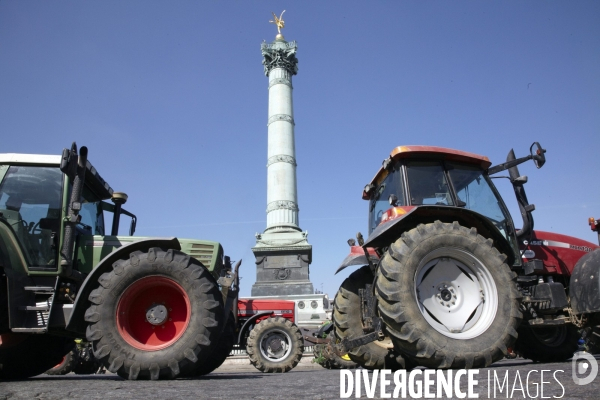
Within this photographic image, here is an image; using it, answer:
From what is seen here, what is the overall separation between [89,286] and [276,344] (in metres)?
6.21

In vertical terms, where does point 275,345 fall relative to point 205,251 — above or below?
below

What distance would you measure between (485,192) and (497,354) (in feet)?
7.12

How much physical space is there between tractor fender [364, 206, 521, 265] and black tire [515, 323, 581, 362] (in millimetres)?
1963

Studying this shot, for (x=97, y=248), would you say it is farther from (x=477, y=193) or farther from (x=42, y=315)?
(x=477, y=193)

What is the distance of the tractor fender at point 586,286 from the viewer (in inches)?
171

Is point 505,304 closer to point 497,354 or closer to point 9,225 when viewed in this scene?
point 497,354

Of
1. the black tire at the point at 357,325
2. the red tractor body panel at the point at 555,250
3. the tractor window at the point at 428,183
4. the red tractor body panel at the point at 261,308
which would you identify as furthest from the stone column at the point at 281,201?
the tractor window at the point at 428,183

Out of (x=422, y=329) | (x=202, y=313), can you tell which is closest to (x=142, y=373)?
(x=202, y=313)

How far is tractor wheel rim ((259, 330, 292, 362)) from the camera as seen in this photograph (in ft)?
31.8

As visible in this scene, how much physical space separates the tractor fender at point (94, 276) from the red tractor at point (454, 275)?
2074 millimetres

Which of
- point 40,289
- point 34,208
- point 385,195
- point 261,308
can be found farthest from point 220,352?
point 261,308

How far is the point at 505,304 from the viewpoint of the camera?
3818 mm

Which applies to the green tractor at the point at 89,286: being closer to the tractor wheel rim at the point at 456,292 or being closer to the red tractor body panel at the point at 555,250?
the tractor wheel rim at the point at 456,292

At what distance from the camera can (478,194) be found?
5180mm
